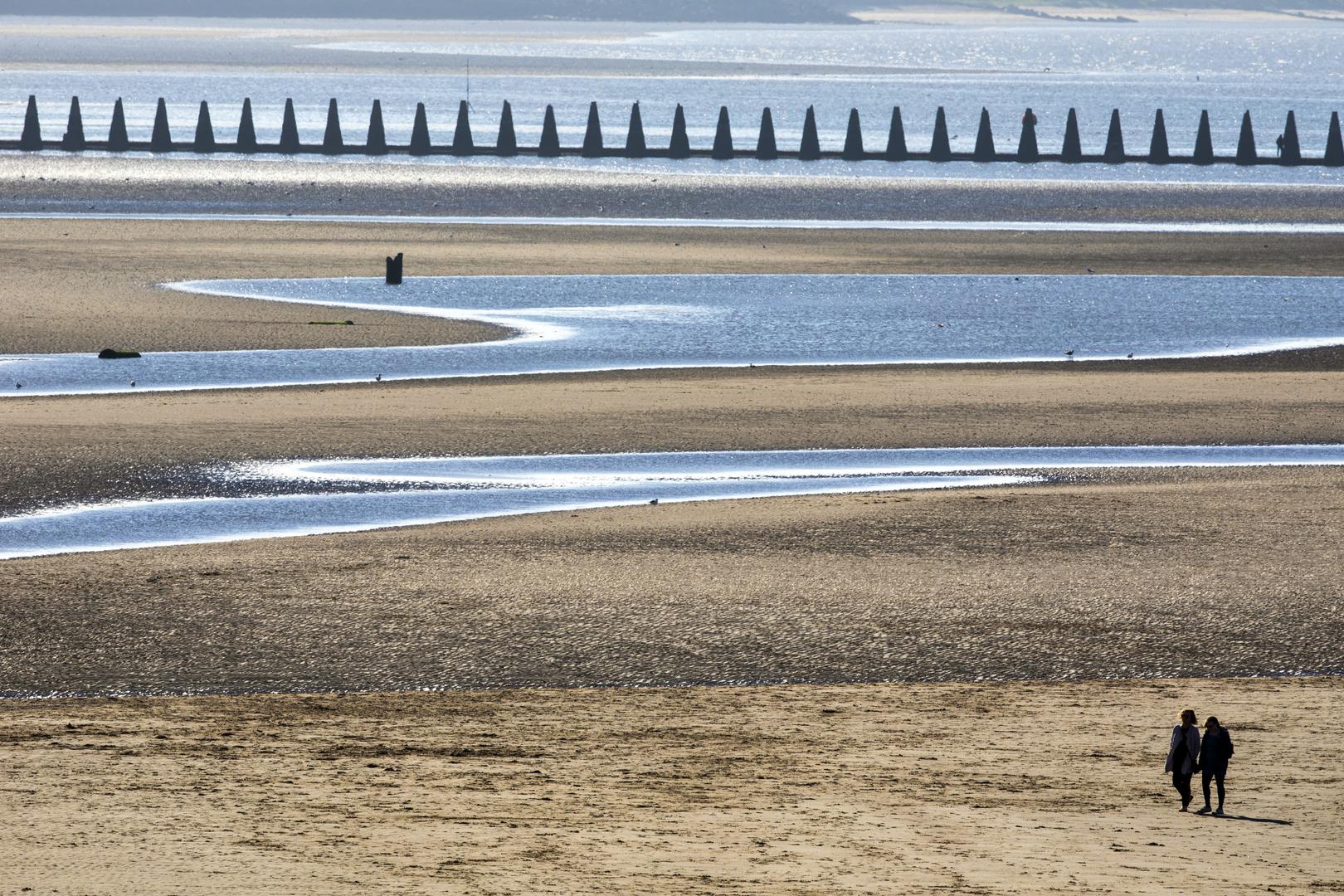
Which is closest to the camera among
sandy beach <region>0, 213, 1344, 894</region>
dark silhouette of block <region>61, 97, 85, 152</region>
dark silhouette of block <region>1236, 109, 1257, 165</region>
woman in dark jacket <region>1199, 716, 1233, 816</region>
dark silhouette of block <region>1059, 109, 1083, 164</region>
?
sandy beach <region>0, 213, 1344, 894</region>

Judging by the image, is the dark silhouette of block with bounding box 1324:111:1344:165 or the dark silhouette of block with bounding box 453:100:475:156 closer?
the dark silhouette of block with bounding box 453:100:475:156

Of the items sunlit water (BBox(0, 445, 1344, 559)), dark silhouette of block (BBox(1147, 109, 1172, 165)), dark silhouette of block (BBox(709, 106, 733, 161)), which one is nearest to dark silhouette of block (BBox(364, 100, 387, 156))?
dark silhouette of block (BBox(709, 106, 733, 161))

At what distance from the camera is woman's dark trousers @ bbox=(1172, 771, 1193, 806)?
877 centimetres

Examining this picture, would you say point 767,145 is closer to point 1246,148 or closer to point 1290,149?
point 1246,148

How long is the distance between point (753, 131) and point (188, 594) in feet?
205

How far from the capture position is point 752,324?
24.3 m

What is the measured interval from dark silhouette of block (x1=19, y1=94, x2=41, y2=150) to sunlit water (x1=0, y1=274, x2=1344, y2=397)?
2832cm

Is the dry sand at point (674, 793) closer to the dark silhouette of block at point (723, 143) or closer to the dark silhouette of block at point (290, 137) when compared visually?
the dark silhouette of block at point (723, 143)

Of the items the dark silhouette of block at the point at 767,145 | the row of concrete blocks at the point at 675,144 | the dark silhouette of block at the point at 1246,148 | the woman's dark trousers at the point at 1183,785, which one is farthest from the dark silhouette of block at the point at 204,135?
the woman's dark trousers at the point at 1183,785

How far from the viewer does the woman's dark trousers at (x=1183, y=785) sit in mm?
8773

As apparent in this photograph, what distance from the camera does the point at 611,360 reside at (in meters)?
21.3

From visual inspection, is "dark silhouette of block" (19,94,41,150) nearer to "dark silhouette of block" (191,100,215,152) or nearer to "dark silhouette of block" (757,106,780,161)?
"dark silhouette of block" (191,100,215,152)

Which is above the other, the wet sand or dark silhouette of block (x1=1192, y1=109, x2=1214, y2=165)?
dark silhouette of block (x1=1192, y1=109, x2=1214, y2=165)

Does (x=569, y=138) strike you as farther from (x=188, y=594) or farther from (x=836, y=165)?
(x=188, y=594)
